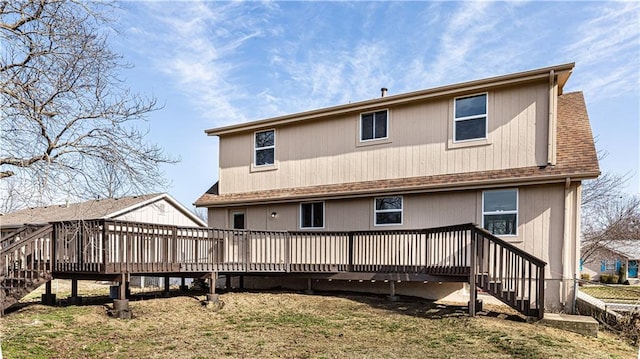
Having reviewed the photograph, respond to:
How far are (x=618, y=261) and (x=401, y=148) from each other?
3435 cm

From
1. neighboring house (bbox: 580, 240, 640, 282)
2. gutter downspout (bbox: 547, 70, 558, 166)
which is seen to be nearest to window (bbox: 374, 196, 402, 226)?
gutter downspout (bbox: 547, 70, 558, 166)

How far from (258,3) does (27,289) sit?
26.4 feet

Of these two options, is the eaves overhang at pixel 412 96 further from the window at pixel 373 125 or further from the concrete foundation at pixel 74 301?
the concrete foundation at pixel 74 301

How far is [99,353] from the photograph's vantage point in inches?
267

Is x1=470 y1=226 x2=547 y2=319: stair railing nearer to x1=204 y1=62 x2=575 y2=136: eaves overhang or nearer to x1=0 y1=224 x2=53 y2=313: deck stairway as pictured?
x1=204 y1=62 x2=575 y2=136: eaves overhang

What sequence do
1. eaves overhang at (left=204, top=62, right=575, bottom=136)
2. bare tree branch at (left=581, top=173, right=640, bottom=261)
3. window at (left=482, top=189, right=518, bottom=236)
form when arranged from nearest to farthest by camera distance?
eaves overhang at (left=204, top=62, right=575, bottom=136) → window at (left=482, top=189, right=518, bottom=236) → bare tree branch at (left=581, top=173, right=640, bottom=261)

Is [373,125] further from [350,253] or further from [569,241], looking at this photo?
[569,241]

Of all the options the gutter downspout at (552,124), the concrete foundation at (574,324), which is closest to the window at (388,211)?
the gutter downspout at (552,124)

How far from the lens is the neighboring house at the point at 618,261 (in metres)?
35.4

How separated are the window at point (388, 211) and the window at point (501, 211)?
235 cm

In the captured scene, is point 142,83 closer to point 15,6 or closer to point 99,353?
point 15,6

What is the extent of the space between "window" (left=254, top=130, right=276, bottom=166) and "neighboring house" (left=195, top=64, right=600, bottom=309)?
39mm

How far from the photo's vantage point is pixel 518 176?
10641 millimetres

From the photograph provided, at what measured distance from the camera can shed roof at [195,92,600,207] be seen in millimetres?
10242
